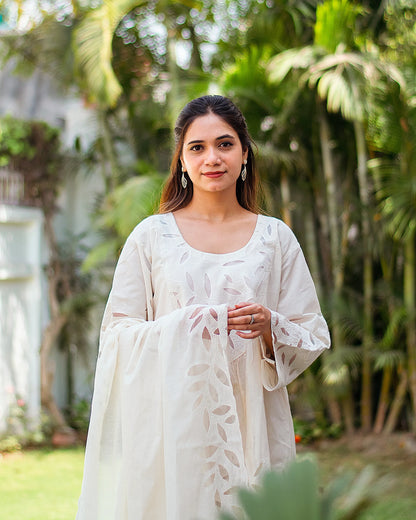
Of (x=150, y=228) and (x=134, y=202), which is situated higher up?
(x=134, y=202)

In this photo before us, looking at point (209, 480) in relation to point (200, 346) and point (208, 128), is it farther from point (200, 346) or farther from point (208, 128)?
point (208, 128)

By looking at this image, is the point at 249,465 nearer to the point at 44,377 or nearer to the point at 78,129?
the point at 44,377

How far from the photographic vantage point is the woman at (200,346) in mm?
1687

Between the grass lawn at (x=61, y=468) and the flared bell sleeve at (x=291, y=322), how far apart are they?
2746 millimetres

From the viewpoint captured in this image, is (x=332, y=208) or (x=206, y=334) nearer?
(x=206, y=334)

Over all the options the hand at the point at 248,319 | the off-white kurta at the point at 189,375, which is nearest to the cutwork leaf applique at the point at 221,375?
the off-white kurta at the point at 189,375

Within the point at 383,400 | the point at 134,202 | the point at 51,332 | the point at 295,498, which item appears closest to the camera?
the point at 295,498

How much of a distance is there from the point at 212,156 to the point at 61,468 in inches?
183

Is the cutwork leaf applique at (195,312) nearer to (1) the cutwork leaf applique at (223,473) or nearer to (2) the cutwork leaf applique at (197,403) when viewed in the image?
(2) the cutwork leaf applique at (197,403)

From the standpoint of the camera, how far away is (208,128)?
1937 mm

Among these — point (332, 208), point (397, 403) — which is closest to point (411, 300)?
point (397, 403)

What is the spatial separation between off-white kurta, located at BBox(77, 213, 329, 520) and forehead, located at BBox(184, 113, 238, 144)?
26 cm

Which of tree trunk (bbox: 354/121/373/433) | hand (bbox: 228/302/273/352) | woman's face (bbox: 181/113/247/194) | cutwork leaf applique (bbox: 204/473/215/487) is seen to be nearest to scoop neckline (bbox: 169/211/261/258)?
woman's face (bbox: 181/113/247/194)

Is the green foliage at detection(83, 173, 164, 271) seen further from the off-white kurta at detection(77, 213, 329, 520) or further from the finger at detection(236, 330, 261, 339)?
the finger at detection(236, 330, 261, 339)
